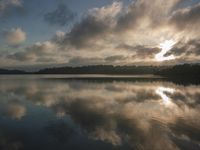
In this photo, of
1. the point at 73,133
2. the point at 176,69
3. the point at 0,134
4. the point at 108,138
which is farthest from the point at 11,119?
the point at 176,69

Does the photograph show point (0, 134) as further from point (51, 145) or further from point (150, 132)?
point (150, 132)

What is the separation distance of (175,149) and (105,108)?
41.2 feet

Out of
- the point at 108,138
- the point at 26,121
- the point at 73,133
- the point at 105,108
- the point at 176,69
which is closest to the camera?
the point at 108,138

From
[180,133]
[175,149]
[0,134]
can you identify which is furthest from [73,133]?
[180,133]

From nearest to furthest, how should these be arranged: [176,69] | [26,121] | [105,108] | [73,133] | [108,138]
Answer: [108,138] → [73,133] → [26,121] → [105,108] → [176,69]

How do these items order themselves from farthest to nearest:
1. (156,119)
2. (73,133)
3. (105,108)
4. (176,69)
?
(176,69)
(105,108)
(156,119)
(73,133)

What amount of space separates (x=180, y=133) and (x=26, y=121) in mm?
11940

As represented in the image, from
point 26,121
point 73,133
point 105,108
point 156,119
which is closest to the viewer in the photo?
point 73,133

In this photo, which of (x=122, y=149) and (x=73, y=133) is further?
(x=73, y=133)

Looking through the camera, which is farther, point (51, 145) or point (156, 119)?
point (156, 119)

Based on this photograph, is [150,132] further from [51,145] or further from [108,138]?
[51,145]

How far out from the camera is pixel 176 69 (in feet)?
518

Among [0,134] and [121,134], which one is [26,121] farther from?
[121,134]

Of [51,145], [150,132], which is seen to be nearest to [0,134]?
[51,145]
